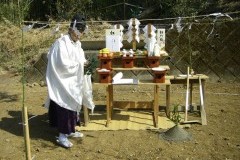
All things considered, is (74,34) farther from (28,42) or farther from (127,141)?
(28,42)

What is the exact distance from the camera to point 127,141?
19.5 ft

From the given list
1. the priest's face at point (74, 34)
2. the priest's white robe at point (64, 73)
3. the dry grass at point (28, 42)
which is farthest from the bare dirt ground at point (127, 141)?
the dry grass at point (28, 42)

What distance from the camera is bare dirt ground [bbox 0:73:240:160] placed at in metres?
5.48

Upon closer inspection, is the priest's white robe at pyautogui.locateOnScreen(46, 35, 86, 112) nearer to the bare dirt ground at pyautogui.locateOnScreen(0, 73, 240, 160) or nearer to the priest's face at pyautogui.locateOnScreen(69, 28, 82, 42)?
the priest's face at pyautogui.locateOnScreen(69, 28, 82, 42)

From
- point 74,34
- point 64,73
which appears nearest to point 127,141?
point 64,73

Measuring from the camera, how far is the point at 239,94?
8.16 metres

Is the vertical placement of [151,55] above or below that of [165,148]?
above

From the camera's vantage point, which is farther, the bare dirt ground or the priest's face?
the priest's face

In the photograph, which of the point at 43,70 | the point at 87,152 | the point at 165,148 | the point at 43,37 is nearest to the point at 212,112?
the point at 165,148

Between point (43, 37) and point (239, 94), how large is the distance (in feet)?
A: 17.5

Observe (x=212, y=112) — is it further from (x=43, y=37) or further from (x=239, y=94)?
(x=43, y=37)

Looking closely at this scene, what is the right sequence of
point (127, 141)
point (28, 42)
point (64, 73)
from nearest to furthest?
point (64, 73) < point (127, 141) < point (28, 42)

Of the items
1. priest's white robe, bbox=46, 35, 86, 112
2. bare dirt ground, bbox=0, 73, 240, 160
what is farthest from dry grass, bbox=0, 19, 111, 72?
priest's white robe, bbox=46, 35, 86, 112

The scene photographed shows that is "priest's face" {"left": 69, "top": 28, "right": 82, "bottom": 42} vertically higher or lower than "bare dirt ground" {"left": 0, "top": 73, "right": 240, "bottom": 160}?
higher
